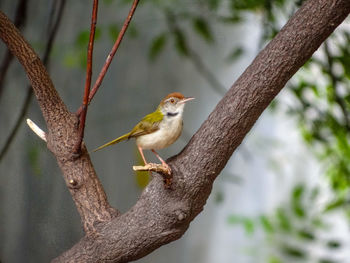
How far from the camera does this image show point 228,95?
0.79 m

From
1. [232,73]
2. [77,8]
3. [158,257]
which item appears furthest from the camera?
[232,73]

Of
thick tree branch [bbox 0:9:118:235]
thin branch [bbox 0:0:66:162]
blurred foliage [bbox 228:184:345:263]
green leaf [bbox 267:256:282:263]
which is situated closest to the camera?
thick tree branch [bbox 0:9:118:235]

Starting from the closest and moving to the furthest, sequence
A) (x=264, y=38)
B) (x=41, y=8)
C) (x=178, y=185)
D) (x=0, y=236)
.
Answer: (x=178, y=185) → (x=0, y=236) → (x=41, y=8) → (x=264, y=38)

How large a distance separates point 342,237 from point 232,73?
3.59 ft

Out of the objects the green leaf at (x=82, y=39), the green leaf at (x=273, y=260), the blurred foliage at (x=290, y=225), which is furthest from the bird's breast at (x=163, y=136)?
the green leaf at (x=273, y=260)

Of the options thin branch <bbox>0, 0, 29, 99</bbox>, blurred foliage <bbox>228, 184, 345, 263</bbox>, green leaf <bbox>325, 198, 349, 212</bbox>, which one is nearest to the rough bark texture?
thin branch <bbox>0, 0, 29, 99</bbox>

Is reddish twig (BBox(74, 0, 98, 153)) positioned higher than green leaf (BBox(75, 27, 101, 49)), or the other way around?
green leaf (BBox(75, 27, 101, 49))

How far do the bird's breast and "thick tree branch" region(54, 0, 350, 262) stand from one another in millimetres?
53

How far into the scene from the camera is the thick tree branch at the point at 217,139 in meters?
0.76

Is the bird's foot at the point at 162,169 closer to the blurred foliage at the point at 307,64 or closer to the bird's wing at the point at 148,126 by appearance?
the bird's wing at the point at 148,126

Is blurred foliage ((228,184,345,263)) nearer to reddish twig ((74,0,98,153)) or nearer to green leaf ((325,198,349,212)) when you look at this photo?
green leaf ((325,198,349,212))

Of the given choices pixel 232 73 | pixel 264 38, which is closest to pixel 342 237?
pixel 232 73

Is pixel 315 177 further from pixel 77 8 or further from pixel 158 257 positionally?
pixel 77 8

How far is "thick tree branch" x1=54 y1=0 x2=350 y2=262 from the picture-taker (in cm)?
76
